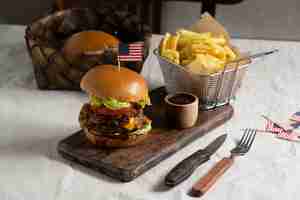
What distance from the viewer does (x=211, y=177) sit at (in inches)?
33.4

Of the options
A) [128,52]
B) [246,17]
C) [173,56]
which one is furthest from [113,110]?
[246,17]

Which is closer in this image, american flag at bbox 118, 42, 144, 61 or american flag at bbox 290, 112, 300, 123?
american flag at bbox 118, 42, 144, 61

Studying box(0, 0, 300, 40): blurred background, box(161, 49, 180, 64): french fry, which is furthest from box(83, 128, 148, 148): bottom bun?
box(0, 0, 300, 40): blurred background

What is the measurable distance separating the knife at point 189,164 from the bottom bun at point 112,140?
0.31ft

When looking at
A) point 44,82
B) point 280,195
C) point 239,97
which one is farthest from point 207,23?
point 280,195

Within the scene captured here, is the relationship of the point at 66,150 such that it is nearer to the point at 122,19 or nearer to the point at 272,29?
the point at 122,19

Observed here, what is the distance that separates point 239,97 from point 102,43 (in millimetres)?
341

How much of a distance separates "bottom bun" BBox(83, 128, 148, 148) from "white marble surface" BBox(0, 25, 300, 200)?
0.06 m

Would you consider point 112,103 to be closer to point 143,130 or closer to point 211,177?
point 143,130

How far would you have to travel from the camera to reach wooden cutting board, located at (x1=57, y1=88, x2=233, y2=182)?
2.84 ft

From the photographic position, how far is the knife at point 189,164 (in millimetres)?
842

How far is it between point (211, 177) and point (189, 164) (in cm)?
5

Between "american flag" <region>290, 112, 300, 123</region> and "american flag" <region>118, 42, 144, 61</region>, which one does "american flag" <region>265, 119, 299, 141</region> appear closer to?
"american flag" <region>290, 112, 300, 123</region>

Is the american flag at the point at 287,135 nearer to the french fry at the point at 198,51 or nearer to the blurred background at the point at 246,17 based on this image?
the french fry at the point at 198,51
